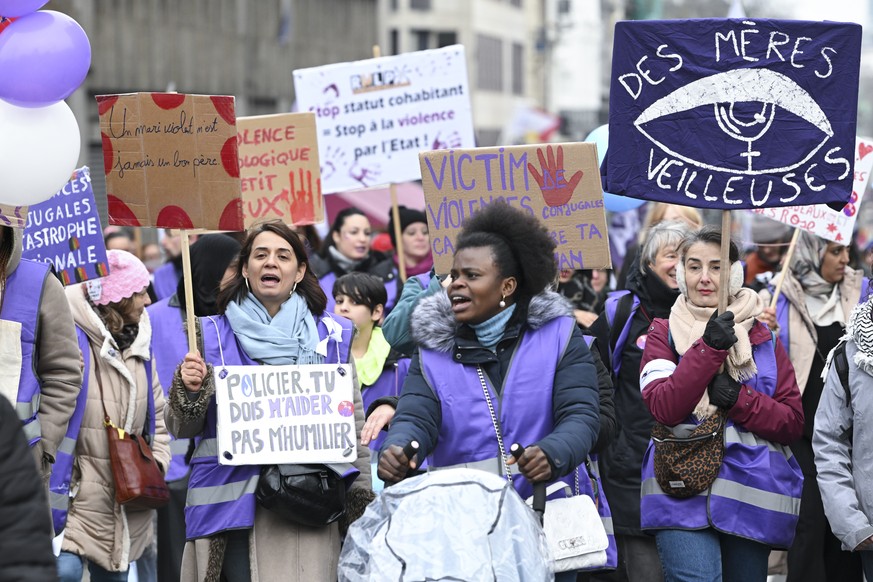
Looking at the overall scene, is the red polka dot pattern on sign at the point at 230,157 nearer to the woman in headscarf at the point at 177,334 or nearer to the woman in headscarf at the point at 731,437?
the woman in headscarf at the point at 177,334

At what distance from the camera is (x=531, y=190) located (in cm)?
677

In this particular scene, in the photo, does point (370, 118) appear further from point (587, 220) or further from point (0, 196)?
point (0, 196)

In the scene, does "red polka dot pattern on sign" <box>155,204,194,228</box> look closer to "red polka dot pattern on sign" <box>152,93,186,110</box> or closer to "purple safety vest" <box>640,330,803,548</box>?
"red polka dot pattern on sign" <box>152,93,186,110</box>

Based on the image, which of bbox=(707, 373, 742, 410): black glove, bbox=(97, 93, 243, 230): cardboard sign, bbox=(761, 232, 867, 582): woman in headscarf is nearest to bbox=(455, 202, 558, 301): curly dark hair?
bbox=(707, 373, 742, 410): black glove

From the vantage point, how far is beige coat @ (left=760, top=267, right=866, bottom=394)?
8125 millimetres

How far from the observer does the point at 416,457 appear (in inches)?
191

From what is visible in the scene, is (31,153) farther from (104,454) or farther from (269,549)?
(104,454)

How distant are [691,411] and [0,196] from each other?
2.78m

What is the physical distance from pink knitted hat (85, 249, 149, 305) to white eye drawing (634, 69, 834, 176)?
8.50 ft

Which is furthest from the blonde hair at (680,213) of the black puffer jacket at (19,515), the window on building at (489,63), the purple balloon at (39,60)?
the window on building at (489,63)

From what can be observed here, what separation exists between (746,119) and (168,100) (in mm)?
2404

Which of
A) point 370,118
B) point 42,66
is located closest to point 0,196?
point 42,66

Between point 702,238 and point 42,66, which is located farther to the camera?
point 702,238

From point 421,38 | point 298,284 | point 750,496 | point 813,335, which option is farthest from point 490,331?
point 421,38
